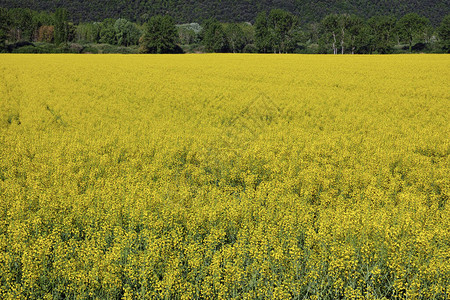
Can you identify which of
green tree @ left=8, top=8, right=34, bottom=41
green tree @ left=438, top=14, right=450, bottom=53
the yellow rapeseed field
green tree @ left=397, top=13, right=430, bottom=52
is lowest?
the yellow rapeseed field

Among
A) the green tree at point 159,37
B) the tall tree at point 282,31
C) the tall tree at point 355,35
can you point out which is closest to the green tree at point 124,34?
the green tree at point 159,37

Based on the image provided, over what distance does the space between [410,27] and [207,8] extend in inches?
4424

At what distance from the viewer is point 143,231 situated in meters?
5.37

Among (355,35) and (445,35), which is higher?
(355,35)

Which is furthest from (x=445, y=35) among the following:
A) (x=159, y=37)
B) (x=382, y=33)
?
(x=159, y=37)

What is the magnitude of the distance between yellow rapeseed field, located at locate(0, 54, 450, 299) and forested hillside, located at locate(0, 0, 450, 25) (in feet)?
491

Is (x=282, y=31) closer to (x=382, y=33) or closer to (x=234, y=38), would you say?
(x=234, y=38)

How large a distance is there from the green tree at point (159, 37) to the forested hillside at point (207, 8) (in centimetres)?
9372

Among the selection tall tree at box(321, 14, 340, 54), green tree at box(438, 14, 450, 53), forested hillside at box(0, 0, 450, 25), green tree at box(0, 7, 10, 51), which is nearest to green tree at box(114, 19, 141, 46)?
green tree at box(0, 7, 10, 51)

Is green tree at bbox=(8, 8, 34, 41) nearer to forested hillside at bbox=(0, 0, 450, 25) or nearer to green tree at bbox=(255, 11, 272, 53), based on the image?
forested hillside at bbox=(0, 0, 450, 25)

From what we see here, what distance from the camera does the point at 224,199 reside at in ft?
21.3

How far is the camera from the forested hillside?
505 feet

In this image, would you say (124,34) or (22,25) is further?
(22,25)

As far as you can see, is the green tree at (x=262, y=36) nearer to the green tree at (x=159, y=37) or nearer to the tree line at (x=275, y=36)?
the tree line at (x=275, y=36)
